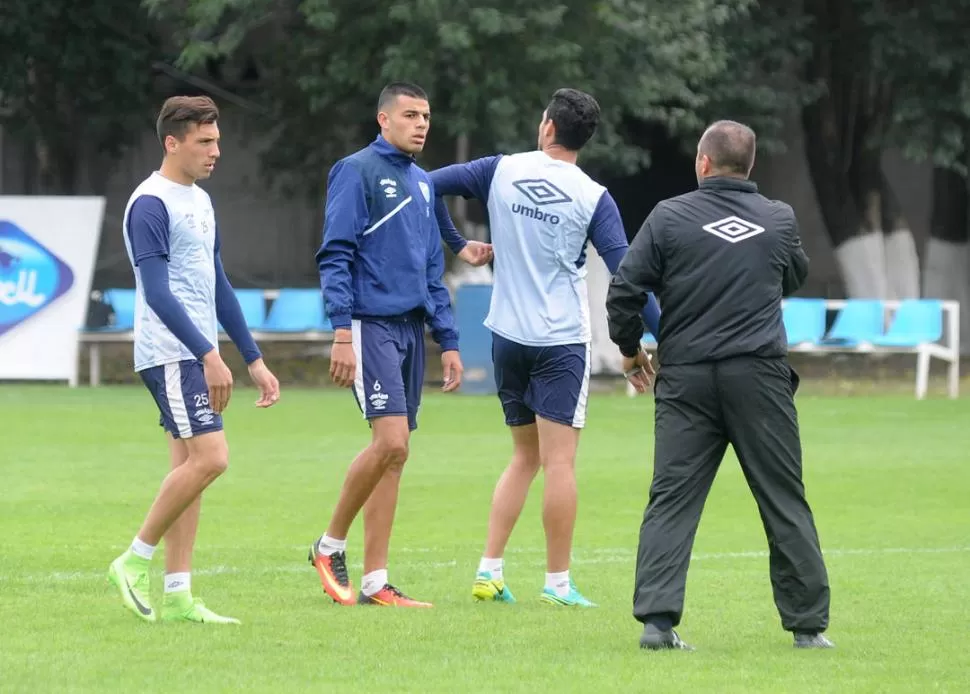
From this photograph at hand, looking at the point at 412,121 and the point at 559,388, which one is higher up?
the point at 412,121

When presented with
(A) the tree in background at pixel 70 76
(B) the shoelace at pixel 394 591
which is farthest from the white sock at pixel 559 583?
(A) the tree in background at pixel 70 76

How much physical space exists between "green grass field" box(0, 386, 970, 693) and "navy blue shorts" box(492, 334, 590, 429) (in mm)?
856

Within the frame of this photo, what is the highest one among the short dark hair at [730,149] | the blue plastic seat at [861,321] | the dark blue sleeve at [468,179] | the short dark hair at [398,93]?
the short dark hair at [398,93]

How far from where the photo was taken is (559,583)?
854 centimetres

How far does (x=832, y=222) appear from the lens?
3178cm

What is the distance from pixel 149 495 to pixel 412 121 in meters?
5.06

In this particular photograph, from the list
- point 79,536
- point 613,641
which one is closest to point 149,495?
point 79,536

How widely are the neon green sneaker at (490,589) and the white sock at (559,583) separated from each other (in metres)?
0.19

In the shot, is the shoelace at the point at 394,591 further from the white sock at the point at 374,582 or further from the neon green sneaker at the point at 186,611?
the neon green sneaker at the point at 186,611

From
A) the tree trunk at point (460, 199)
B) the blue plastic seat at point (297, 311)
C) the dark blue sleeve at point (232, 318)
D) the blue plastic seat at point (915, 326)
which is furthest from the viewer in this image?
the tree trunk at point (460, 199)

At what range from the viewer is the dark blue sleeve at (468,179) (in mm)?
8680

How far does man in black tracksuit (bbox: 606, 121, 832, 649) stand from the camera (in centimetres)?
715

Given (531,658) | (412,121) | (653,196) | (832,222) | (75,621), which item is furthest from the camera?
(653,196)

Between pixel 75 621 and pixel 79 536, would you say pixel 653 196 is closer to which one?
pixel 79 536
